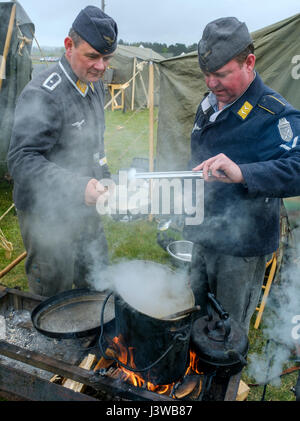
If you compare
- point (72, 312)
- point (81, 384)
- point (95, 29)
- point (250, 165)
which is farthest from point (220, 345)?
point (95, 29)

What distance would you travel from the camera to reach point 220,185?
2.37m

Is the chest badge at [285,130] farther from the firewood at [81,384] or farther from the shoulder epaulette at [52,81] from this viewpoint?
the firewood at [81,384]

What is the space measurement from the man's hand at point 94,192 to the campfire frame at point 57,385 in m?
1.08

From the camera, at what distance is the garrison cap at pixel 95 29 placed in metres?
Answer: 2.27

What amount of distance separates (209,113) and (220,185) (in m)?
0.57

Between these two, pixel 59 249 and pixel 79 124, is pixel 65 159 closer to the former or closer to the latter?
pixel 79 124

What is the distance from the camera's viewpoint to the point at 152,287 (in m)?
2.16

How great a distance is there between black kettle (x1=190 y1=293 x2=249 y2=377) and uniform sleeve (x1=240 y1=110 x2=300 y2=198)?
79 cm

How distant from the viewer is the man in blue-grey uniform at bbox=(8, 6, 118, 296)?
7.41 ft

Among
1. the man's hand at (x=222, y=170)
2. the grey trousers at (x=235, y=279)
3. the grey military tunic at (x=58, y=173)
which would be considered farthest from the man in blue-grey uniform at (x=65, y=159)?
the grey trousers at (x=235, y=279)

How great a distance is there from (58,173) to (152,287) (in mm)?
1034
